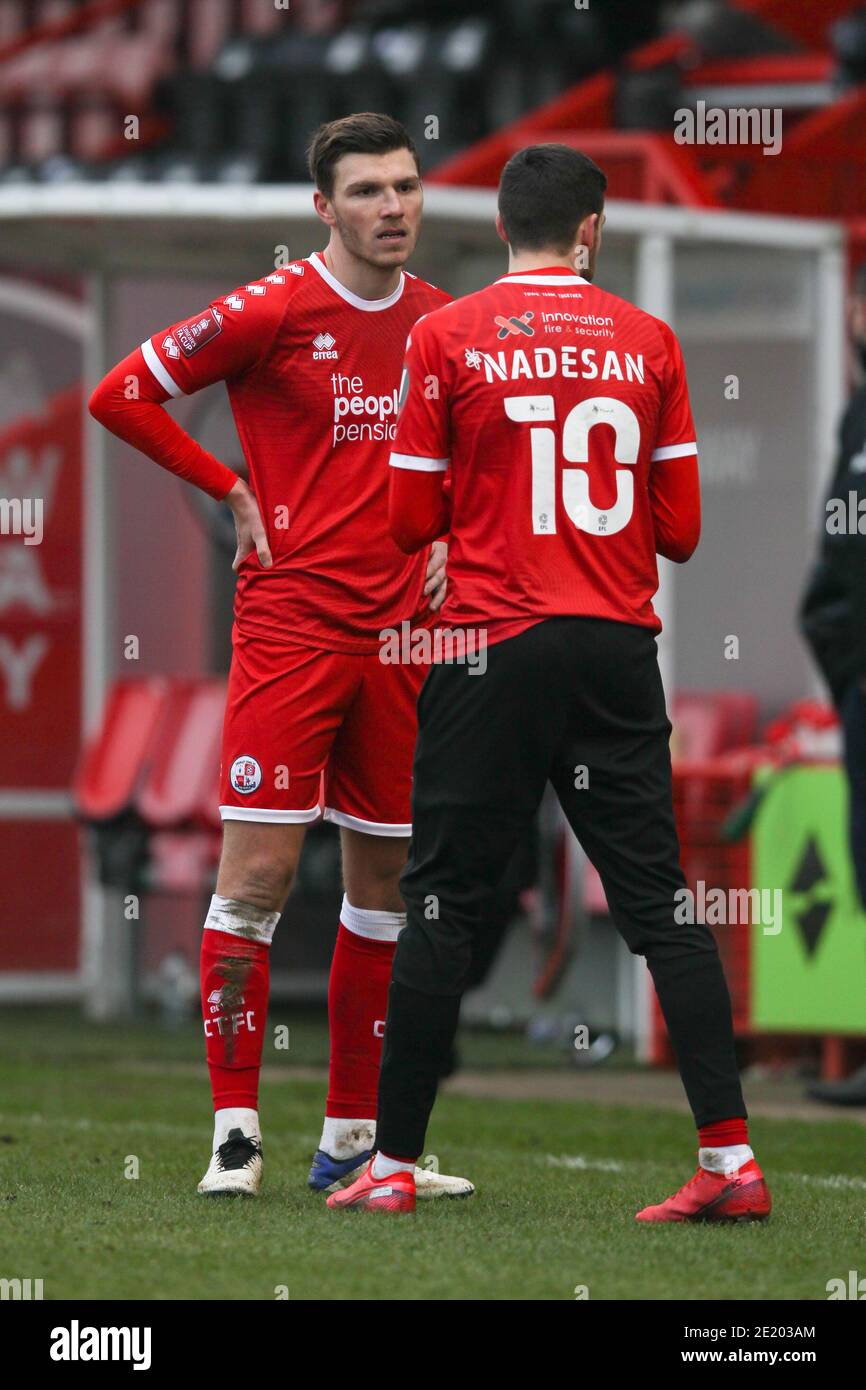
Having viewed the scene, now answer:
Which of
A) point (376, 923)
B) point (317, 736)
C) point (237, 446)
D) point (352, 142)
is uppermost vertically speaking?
point (237, 446)

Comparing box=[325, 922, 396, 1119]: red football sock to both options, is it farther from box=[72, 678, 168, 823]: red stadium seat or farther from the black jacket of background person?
box=[72, 678, 168, 823]: red stadium seat

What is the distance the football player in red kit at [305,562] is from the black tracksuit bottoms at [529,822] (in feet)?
1.48

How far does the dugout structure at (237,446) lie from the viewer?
32.9 feet

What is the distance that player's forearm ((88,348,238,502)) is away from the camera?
204 inches

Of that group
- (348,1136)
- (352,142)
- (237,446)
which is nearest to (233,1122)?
(348,1136)

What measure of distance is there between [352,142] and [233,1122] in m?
1.95

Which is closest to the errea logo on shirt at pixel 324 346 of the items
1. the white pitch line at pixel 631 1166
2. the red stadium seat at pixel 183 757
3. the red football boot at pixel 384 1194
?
the red football boot at pixel 384 1194

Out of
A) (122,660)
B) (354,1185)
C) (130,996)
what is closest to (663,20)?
(122,660)

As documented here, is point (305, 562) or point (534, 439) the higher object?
point (534, 439)

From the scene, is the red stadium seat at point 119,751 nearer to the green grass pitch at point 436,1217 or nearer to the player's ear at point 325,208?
the green grass pitch at point 436,1217

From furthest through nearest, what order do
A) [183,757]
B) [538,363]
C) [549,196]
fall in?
[183,757] < [549,196] < [538,363]

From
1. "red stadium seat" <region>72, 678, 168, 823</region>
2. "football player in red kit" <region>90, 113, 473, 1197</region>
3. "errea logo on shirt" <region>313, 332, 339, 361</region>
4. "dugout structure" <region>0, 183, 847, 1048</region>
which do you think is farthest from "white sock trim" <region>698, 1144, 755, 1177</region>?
"red stadium seat" <region>72, 678, 168, 823</region>

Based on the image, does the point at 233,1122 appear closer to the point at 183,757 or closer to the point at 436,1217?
the point at 436,1217

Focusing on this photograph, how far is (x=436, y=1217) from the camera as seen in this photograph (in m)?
4.82
